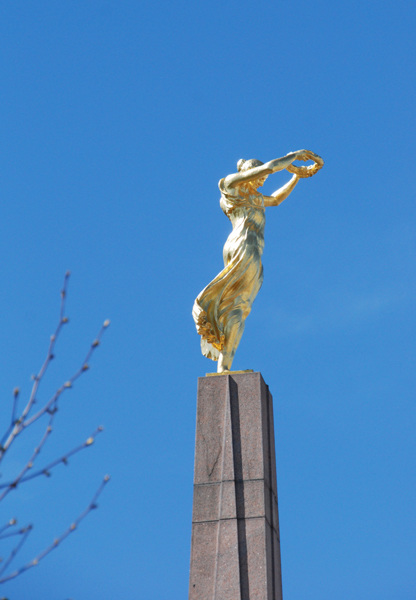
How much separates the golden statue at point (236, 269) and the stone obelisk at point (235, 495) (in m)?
0.59

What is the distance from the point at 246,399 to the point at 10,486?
8.36 metres

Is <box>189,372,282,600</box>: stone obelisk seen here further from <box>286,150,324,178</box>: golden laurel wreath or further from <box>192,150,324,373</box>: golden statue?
<box>286,150,324,178</box>: golden laurel wreath

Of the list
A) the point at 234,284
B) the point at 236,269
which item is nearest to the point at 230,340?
the point at 234,284

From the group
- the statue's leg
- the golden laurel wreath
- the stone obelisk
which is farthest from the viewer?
the golden laurel wreath

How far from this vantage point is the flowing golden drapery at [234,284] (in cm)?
1228

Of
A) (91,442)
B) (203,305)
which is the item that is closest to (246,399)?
(203,305)

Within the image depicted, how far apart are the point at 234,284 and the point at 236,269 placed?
209 millimetres

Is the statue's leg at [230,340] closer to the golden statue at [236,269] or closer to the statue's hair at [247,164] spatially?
the golden statue at [236,269]

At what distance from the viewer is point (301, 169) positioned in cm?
1329

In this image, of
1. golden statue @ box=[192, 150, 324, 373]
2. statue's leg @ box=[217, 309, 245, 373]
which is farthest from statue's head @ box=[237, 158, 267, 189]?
statue's leg @ box=[217, 309, 245, 373]

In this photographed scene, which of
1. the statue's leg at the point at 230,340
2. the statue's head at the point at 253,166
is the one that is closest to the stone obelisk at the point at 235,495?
the statue's leg at the point at 230,340

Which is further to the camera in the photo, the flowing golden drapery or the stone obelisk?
the flowing golden drapery

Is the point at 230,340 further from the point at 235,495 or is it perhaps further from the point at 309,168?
the point at 309,168

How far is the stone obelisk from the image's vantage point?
1075cm
